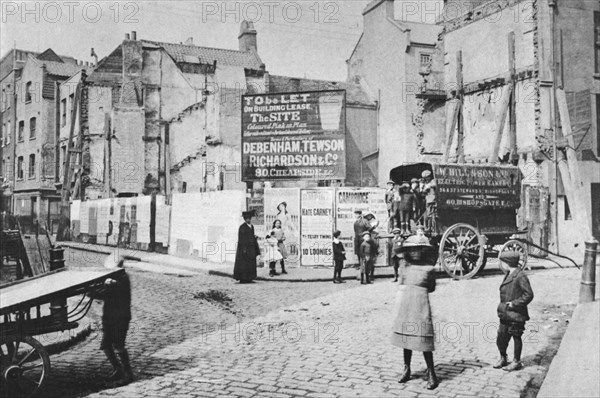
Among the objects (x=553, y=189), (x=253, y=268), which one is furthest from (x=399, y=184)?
(x=553, y=189)

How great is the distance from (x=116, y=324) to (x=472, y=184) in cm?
945

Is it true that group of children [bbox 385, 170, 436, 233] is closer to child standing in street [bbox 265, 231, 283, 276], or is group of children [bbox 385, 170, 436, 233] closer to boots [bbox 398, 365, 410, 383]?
child standing in street [bbox 265, 231, 283, 276]

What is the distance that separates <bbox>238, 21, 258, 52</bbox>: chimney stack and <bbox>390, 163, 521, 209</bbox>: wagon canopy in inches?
1137

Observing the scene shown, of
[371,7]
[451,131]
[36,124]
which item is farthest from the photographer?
[36,124]

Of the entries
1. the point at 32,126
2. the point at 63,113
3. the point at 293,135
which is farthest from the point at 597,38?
the point at 32,126

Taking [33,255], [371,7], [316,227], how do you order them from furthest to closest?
[371,7], [316,227], [33,255]

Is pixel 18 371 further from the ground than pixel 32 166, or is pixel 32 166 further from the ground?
pixel 32 166

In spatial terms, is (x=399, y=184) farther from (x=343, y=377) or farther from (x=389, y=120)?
(x=389, y=120)

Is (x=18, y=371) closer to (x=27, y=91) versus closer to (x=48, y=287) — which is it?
(x=48, y=287)

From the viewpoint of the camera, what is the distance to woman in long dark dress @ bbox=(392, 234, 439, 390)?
5.55 meters

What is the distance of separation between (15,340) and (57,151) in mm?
33434

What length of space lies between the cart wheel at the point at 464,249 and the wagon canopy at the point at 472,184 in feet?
2.05

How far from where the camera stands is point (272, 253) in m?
15.3

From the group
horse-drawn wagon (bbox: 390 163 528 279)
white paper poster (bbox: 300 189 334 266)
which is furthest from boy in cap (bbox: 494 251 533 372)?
white paper poster (bbox: 300 189 334 266)
